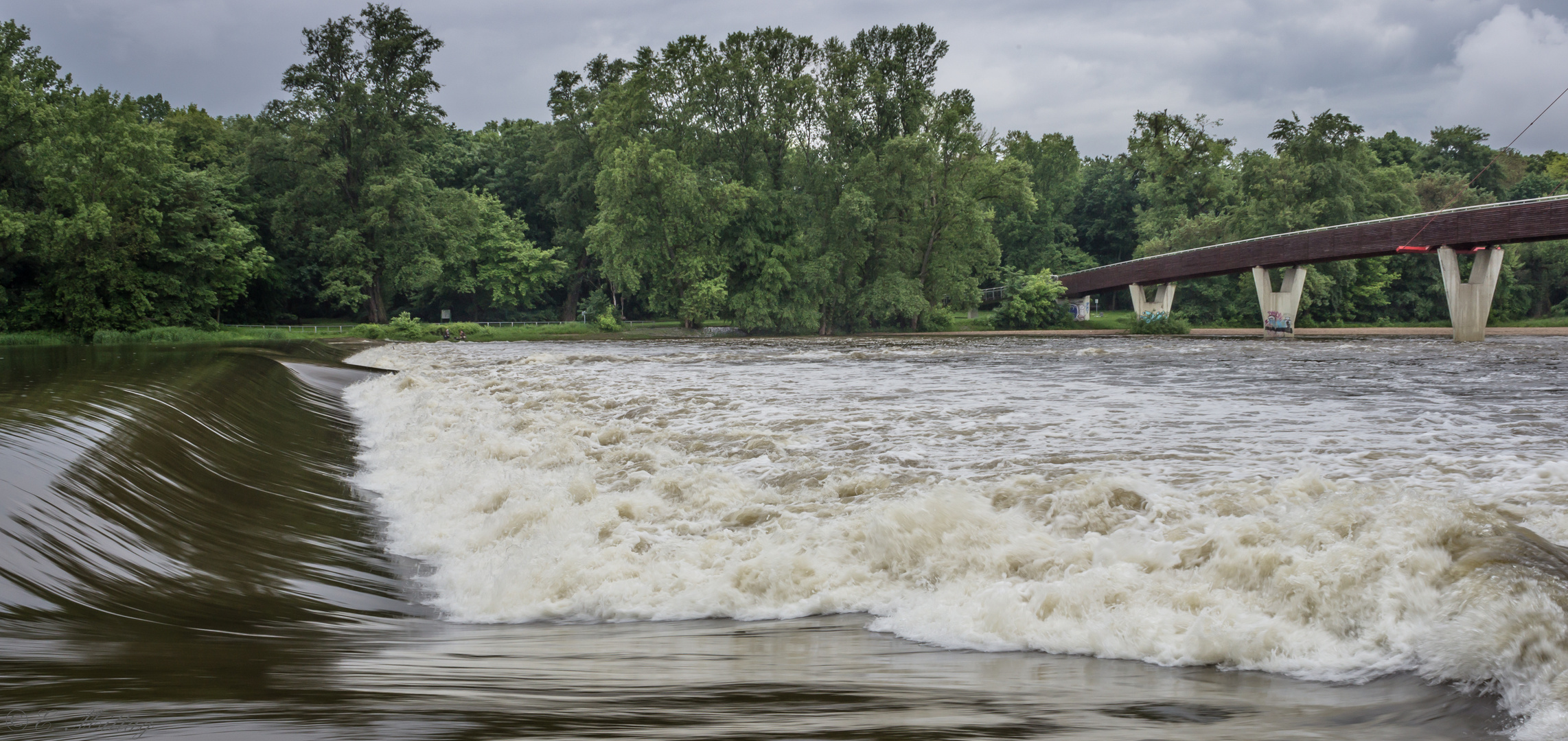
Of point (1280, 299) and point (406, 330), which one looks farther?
point (406, 330)

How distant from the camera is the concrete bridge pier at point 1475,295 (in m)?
38.6

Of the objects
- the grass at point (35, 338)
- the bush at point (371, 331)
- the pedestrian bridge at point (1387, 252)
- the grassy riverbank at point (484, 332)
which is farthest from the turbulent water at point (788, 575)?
the bush at point (371, 331)

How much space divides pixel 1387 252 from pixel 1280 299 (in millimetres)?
6717

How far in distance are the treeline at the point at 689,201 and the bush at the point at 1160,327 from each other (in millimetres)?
8180

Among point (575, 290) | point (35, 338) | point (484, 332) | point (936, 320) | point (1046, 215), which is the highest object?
point (1046, 215)

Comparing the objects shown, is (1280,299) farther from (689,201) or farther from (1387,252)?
(689,201)

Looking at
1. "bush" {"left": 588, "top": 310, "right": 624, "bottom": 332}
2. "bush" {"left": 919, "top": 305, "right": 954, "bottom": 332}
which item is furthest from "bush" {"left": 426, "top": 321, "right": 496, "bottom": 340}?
"bush" {"left": 919, "top": 305, "right": 954, "bottom": 332}

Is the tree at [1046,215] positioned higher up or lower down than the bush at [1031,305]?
higher up

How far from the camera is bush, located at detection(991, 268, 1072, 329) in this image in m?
58.9

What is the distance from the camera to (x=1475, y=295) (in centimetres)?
3888

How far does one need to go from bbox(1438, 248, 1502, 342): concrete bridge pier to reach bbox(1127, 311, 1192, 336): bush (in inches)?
528

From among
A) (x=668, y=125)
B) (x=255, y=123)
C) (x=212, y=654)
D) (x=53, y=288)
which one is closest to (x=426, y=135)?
(x=255, y=123)

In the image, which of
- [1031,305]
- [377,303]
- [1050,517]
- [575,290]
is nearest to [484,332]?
[377,303]

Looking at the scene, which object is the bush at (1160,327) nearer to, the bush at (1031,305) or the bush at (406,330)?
the bush at (1031,305)
